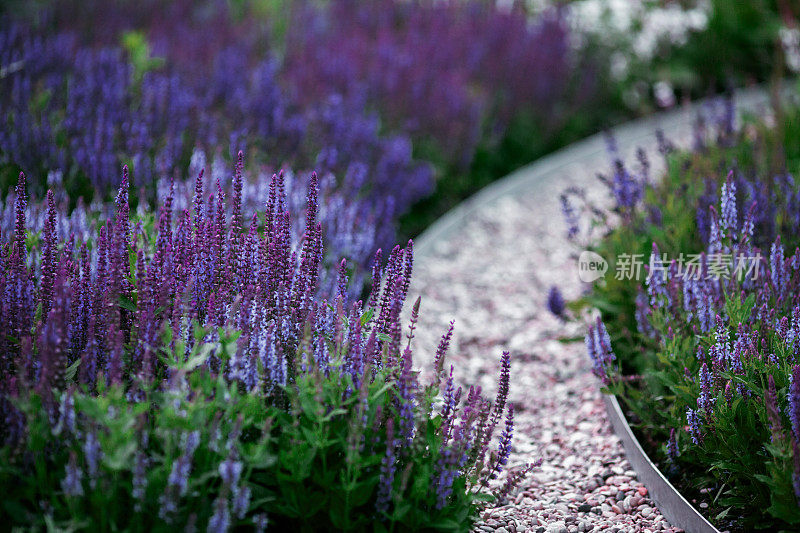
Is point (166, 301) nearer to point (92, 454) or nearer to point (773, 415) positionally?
point (92, 454)

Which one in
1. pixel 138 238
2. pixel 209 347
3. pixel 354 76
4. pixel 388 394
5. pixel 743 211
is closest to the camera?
pixel 209 347

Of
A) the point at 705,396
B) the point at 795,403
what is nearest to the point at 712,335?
the point at 705,396

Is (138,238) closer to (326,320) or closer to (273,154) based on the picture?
(326,320)

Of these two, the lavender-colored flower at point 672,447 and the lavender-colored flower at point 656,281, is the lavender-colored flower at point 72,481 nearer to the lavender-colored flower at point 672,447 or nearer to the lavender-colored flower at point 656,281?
the lavender-colored flower at point 672,447

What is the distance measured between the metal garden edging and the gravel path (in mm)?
41

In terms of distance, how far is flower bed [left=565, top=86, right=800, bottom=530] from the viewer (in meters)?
2.71

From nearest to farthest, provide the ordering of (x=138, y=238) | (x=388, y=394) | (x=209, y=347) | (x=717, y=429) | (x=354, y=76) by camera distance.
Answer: (x=209, y=347) < (x=388, y=394) < (x=717, y=429) < (x=138, y=238) < (x=354, y=76)

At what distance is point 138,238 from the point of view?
314 centimetres

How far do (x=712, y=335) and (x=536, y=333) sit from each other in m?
1.83

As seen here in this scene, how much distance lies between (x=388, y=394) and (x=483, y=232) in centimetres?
363

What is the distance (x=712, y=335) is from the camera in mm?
3010

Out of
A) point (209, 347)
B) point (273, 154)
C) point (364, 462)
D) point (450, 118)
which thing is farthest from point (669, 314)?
point (450, 118)

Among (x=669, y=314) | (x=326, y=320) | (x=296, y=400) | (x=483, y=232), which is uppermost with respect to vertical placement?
(x=483, y=232)

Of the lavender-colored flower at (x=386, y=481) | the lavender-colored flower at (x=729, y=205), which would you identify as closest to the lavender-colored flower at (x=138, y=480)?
the lavender-colored flower at (x=386, y=481)
